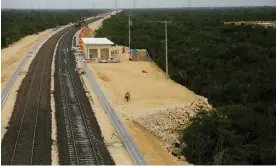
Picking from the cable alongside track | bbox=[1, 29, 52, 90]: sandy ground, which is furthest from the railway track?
bbox=[1, 29, 52, 90]: sandy ground

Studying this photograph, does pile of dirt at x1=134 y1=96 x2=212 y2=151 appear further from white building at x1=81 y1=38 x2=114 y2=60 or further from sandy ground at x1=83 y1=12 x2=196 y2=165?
white building at x1=81 y1=38 x2=114 y2=60

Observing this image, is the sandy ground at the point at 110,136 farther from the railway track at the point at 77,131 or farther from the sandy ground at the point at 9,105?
the sandy ground at the point at 9,105

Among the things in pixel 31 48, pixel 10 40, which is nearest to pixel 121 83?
pixel 31 48

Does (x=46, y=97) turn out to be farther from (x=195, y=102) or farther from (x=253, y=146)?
(x=253, y=146)

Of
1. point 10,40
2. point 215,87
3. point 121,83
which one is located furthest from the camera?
point 10,40

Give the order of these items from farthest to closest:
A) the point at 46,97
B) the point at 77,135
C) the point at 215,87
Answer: the point at 215,87, the point at 46,97, the point at 77,135

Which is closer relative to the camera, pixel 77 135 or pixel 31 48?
pixel 77 135

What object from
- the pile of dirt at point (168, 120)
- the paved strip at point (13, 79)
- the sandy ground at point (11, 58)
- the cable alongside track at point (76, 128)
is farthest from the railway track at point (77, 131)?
the sandy ground at point (11, 58)
